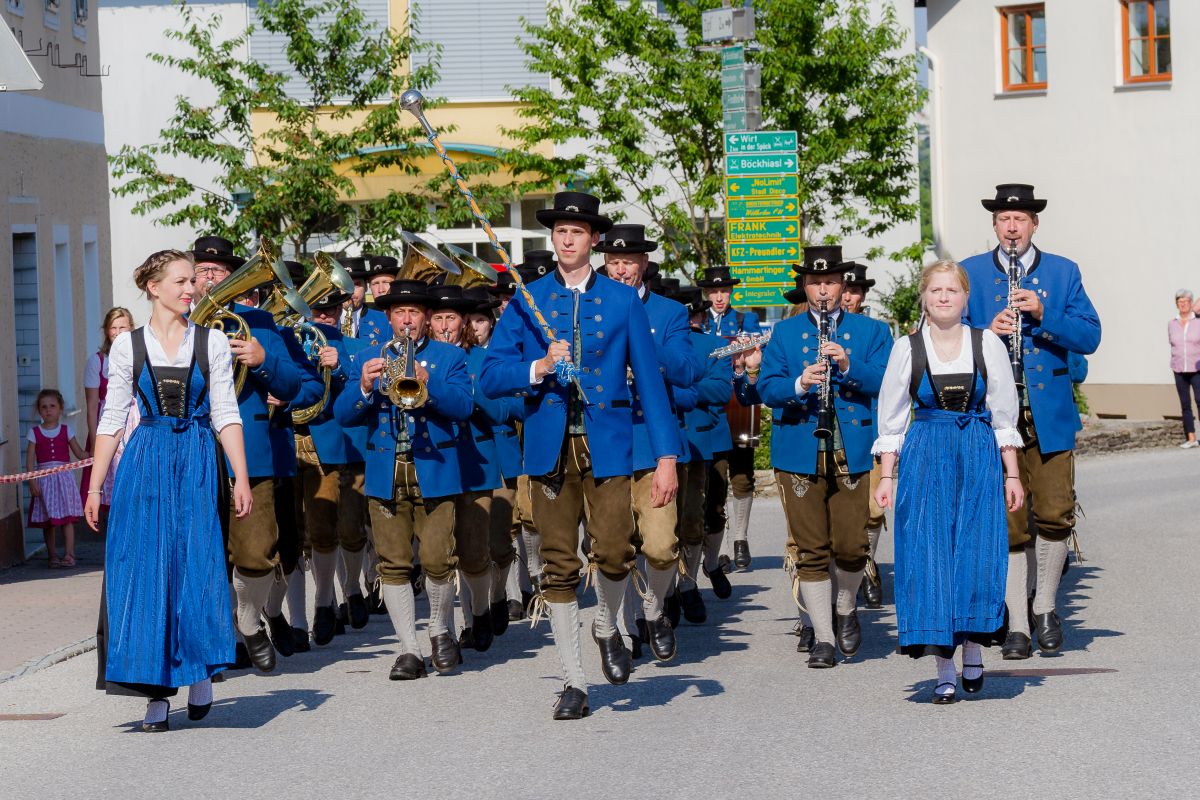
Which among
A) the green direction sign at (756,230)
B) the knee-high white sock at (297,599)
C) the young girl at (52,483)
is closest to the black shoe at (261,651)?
the knee-high white sock at (297,599)

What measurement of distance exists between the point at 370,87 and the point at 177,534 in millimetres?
16171

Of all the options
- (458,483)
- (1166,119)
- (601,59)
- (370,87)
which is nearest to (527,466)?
(458,483)

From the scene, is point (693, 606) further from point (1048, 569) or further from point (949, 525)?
point (949, 525)

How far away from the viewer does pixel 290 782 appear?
788cm

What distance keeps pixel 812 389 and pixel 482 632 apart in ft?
7.33

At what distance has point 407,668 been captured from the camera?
10359 mm

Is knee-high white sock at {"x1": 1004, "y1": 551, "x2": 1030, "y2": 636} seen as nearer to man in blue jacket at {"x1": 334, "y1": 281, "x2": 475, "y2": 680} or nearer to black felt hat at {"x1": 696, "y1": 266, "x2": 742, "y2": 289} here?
man in blue jacket at {"x1": 334, "y1": 281, "x2": 475, "y2": 680}

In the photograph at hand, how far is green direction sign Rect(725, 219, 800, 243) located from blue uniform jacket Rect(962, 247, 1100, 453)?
10.3 metres

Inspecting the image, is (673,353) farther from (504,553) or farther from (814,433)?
(504,553)

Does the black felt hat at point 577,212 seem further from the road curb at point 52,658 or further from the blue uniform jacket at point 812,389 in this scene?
the road curb at point 52,658

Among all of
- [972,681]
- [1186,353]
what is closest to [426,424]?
[972,681]

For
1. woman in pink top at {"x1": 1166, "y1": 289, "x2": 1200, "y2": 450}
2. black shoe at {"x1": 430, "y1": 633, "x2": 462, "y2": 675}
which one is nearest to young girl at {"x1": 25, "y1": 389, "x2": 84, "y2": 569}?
black shoe at {"x1": 430, "y1": 633, "x2": 462, "y2": 675}

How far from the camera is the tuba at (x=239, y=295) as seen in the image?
10.1 metres

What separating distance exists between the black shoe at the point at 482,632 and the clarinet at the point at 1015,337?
3.06m
